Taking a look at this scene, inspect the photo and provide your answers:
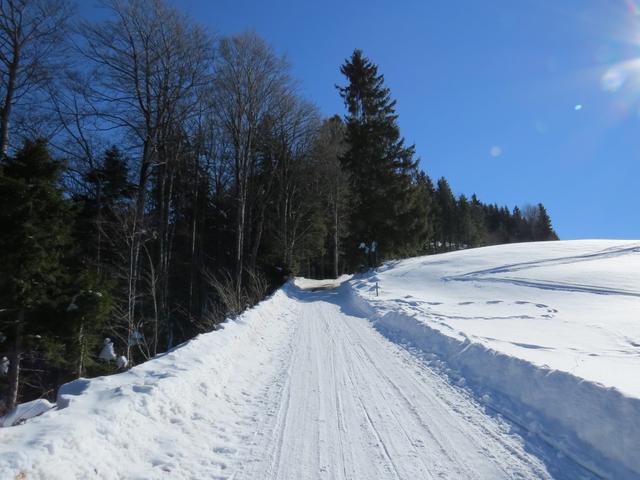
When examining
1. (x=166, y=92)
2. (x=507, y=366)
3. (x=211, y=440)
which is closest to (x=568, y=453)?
(x=507, y=366)

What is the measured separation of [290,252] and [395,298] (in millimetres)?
15260

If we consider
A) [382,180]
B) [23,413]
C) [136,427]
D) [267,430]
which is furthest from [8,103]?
[382,180]

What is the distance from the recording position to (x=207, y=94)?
60.7 feet

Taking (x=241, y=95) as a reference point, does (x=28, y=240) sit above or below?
below

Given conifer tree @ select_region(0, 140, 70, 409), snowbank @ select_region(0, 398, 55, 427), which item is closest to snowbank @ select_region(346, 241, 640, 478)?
snowbank @ select_region(0, 398, 55, 427)

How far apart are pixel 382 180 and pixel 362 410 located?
977 inches

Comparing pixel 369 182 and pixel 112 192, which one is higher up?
pixel 369 182

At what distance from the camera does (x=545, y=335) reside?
902 centimetres

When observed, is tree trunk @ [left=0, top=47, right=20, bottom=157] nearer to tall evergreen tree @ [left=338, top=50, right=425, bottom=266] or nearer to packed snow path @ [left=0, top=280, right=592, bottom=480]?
packed snow path @ [left=0, top=280, right=592, bottom=480]

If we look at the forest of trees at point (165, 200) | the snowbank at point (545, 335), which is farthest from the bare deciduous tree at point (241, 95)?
the snowbank at point (545, 335)

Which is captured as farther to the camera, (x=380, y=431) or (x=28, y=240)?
(x=28, y=240)

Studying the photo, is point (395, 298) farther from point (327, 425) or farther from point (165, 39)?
point (165, 39)

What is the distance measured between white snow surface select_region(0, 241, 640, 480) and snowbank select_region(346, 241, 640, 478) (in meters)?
0.03

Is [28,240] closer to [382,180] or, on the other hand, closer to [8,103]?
[8,103]
